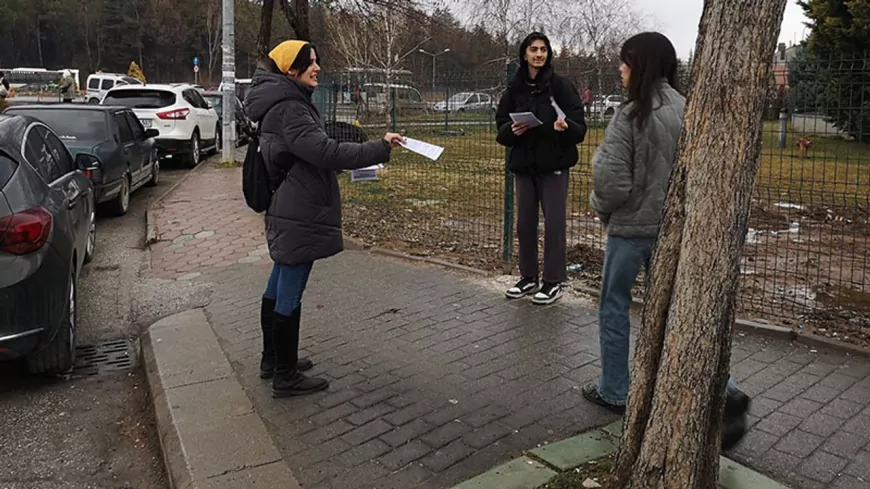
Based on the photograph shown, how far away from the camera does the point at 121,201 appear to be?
10523mm

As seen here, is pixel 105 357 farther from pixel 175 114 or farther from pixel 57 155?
pixel 175 114

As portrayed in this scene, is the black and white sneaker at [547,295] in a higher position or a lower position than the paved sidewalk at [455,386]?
higher

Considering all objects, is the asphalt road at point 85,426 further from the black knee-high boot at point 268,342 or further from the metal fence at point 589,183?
the metal fence at point 589,183

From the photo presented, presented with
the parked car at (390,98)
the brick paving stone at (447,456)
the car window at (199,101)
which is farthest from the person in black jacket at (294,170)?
the car window at (199,101)

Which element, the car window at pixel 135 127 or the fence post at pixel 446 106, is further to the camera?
the car window at pixel 135 127

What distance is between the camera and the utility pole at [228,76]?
14.6 metres

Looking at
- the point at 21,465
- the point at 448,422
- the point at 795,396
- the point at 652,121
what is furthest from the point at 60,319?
the point at 795,396

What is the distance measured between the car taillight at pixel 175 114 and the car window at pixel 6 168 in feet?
36.8

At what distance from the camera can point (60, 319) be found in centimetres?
451

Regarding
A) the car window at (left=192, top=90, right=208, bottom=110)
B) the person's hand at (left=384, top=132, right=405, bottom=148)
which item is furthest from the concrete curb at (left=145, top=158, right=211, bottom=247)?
the person's hand at (left=384, top=132, right=405, bottom=148)

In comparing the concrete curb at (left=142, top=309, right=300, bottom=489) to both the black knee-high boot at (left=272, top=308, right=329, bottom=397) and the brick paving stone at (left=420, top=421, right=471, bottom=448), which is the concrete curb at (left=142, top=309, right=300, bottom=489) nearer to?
the black knee-high boot at (left=272, top=308, right=329, bottom=397)

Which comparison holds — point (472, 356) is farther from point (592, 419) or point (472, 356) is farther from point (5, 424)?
point (5, 424)

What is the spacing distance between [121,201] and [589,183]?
662 cm

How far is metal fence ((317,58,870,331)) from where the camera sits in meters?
5.17
